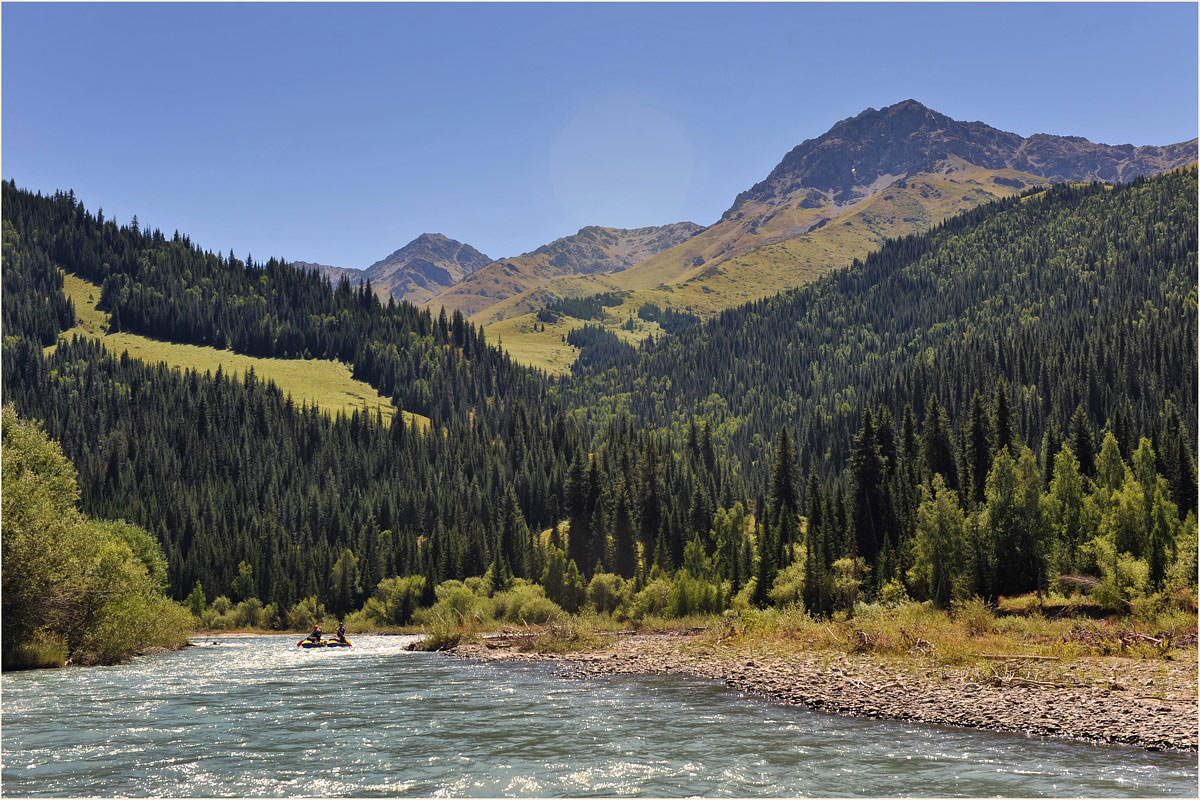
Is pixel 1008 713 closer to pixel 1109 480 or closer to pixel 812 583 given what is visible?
pixel 812 583

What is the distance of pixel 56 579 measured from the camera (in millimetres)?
54875

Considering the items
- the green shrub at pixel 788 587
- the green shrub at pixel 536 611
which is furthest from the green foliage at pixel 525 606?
the green shrub at pixel 788 587

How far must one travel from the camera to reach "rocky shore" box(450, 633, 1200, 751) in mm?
34844

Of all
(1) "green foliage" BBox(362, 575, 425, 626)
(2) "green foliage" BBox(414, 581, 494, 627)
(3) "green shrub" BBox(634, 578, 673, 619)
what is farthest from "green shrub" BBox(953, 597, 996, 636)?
(1) "green foliage" BBox(362, 575, 425, 626)

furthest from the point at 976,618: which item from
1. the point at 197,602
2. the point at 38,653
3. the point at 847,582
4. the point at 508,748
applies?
the point at 197,602

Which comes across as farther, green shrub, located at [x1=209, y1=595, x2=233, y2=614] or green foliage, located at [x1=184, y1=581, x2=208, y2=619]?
green shrub, located at [x1=209, y1=595, x2=233, y2=614]

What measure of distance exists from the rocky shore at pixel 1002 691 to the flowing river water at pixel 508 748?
1.61 metres

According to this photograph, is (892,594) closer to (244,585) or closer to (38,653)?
(38,653)

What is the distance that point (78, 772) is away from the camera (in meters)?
30.6

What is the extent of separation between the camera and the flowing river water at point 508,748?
28.4 meters

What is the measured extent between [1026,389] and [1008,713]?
582 feet

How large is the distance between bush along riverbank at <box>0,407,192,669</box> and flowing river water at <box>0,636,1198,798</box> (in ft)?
17.5

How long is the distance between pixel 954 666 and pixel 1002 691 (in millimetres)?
5840

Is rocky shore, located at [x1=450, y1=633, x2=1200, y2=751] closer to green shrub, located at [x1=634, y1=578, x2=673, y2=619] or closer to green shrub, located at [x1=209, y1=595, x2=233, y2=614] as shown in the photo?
green shrub, located at [x1=634, y1=578, x2=673, y2=619]
